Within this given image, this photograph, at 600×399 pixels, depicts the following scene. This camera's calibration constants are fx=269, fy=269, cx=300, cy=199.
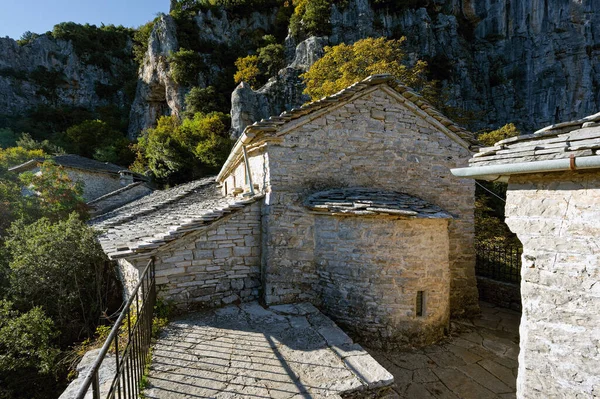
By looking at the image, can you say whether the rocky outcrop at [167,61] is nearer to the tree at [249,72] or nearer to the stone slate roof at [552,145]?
the tree at [249,72]

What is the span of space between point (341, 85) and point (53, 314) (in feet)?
44.4

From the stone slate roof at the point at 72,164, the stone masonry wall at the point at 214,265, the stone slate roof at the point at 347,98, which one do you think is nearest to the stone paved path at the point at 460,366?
the stone masonry wall at the point at 214,265

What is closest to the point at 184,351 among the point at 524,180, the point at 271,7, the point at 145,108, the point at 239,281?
the point at 239,281

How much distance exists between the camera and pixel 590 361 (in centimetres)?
226

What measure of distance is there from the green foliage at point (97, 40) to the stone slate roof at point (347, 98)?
134 ft

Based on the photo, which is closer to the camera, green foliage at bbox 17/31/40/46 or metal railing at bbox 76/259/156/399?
metal railing at bbox 76/259/156/399

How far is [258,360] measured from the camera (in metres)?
3.77

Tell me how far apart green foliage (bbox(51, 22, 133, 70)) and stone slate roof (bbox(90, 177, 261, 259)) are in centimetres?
3432

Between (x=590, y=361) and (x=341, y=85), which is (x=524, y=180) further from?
(x=341, y=85)

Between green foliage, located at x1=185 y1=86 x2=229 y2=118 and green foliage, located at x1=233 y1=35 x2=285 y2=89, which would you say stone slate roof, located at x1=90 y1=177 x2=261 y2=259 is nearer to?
green foliage, located at x1=185 y1=86 x2=229 y2=118

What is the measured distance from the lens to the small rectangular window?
541cm

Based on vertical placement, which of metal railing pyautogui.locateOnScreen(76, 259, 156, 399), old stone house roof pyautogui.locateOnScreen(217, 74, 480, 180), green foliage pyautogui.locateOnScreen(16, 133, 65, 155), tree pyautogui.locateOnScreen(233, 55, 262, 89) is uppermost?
tree pyautogui.locateOnScreen(233, 55, 262, 89)

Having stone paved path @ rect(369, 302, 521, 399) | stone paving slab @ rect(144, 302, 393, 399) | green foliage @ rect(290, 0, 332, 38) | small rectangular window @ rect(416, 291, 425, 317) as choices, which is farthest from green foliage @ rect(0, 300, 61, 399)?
green foliage @ rect(290, 0, 332, 38)

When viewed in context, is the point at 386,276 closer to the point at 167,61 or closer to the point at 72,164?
the point at 72,164
